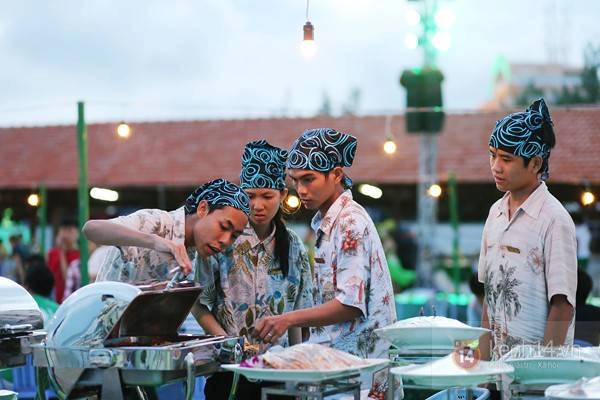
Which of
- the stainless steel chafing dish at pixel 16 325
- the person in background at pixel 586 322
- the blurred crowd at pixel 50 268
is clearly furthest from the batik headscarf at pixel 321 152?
the blurred crowd at pixel 50 268

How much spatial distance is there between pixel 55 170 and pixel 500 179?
53.5 ft

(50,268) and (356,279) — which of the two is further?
(50,268)

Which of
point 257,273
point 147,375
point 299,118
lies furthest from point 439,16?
point 147,375

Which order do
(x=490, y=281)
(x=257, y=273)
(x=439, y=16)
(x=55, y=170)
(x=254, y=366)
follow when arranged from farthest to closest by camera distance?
(x=55, y=170) < (x=439, y=16) < (x=257, y=273) < (x=490, y=281) < (x=254, y=366)

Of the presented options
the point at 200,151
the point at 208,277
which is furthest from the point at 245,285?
the point at 200,151

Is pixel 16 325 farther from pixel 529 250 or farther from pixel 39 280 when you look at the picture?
pixel 39 280

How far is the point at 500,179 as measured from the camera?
4.12 m

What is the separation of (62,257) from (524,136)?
28.2ft

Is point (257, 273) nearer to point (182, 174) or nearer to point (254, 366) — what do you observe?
point (254, 366)

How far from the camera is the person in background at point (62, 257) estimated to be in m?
11.7

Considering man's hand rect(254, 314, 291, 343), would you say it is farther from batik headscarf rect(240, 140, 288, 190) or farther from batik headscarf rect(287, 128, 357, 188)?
batik headscarf rect(240, 140, 288, 190)

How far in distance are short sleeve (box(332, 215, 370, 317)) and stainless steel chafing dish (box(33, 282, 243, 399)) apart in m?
0.46

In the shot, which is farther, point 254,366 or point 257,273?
point 257,273

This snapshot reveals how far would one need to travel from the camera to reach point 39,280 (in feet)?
28.0
